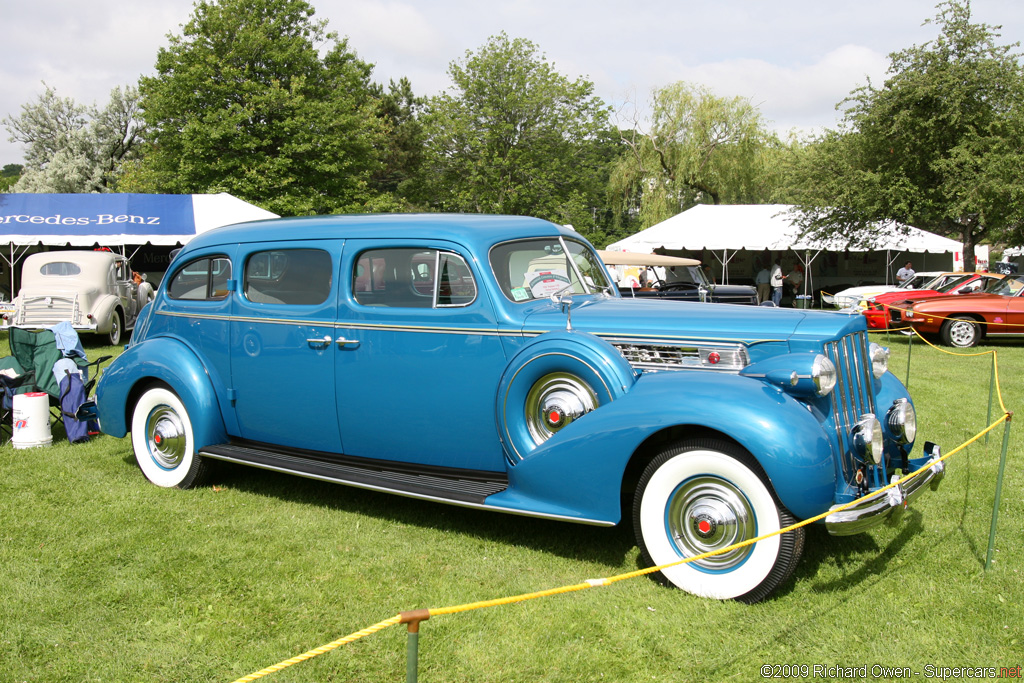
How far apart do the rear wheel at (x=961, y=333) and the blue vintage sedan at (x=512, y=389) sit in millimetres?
11218

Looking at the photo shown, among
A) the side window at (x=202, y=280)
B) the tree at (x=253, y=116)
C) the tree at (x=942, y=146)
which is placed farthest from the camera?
the tree at (x=253, y=116)

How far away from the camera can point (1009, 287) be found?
1496 centimetres

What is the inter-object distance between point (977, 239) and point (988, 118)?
3702mm

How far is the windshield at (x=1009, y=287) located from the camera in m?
14.8

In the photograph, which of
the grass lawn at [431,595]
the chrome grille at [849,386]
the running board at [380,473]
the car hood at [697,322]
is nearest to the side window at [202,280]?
the running board at [380,473]

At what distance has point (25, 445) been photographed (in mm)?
6793

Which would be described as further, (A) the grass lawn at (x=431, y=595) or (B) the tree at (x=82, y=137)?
(B) the tree at (x=82, y=137)

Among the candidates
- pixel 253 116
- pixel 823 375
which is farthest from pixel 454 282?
pixel 253 116

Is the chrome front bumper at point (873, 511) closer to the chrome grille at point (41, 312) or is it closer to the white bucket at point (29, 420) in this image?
the white bucket at point (29, 420)

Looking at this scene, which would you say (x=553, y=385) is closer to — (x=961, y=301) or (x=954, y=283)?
(x=961, y=301)

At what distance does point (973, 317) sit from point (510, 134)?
23.9 meters

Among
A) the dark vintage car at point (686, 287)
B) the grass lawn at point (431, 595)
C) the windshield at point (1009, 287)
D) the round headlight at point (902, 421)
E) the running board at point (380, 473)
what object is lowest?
the grass lawn at point (431, 595)

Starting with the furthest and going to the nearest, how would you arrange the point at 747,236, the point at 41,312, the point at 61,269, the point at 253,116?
the point at 253,116
the point at 747,236
the point at 61,269
the point at 41,312

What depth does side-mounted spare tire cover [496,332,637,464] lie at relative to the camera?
13.1ft
